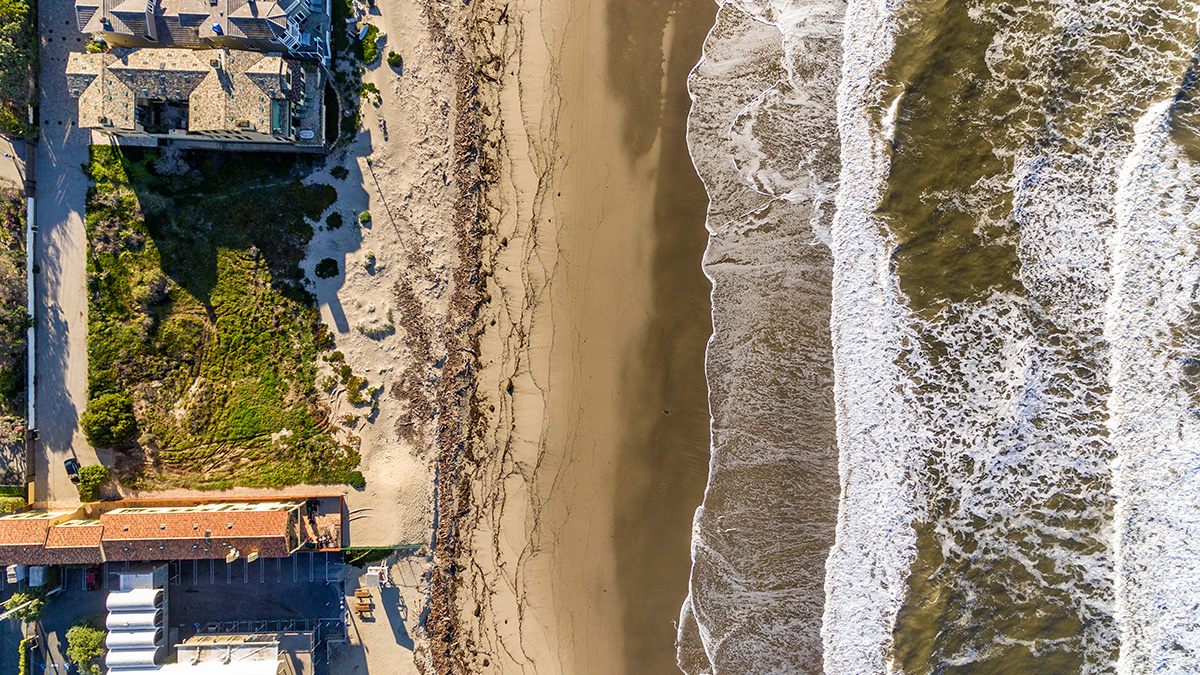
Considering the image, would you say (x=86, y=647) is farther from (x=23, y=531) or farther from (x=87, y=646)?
(x=23, y=531)

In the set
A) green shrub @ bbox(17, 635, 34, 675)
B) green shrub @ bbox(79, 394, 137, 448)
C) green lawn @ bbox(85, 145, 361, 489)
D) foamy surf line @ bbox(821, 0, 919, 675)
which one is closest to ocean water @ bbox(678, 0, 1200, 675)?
foamy surf line @ bbox(821, 0, 919, 675)

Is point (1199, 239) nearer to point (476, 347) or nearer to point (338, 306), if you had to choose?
point (476, 347)

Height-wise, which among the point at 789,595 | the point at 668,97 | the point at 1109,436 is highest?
the point at 668,97

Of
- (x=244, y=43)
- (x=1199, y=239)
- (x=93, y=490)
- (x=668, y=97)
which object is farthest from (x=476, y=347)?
(x=1199, y=239)

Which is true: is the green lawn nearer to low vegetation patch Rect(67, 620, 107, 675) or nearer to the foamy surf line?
low vegetation patch Rect(67, 620, 107, 675)

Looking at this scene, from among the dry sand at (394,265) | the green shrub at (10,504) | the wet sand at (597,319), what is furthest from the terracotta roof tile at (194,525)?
the wet sand at (597,319)

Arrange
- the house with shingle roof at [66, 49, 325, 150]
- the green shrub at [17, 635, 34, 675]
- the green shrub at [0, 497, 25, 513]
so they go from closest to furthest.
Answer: the house with shingle roof at [66, 49, 325, 150] → the green shrub at [0, 497, 25, 513] → the green shrub at [17, 635, 34, 675]
